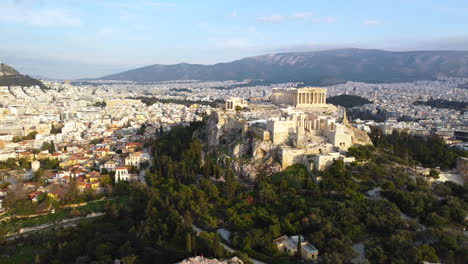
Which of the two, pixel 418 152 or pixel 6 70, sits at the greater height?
pixel 6 70

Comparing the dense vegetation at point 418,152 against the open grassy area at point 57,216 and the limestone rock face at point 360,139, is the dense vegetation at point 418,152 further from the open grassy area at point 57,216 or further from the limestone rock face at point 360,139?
the open grassy area at point 57,216

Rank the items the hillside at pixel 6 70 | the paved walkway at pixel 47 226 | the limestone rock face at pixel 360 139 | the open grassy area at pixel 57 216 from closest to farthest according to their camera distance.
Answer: the paved walkway at pixel 47 226
the open grassy area at pixel 57 216
the limestone rock face at pixel 360 139
the hillside at pixel 6 70

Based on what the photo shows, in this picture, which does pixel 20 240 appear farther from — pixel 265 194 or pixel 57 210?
pixel 265 194

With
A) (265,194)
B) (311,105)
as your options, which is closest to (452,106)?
(311,105)

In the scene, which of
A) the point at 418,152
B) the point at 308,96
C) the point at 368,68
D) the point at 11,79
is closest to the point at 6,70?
the point at 11,79

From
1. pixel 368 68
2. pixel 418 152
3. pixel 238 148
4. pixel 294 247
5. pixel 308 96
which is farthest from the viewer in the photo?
pixel 368 68

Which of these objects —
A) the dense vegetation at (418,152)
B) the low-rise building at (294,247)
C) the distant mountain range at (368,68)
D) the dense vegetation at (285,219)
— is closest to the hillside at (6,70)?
the dense vegetation at (285,219)

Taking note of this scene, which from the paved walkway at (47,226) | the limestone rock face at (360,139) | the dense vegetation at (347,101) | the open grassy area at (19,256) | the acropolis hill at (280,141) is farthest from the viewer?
the dense vegetation at (347,101)

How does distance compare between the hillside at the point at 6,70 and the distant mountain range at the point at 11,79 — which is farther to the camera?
the hillside at the point at 6,70

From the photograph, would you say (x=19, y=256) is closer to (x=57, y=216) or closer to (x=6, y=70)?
(x=57, y=216)
